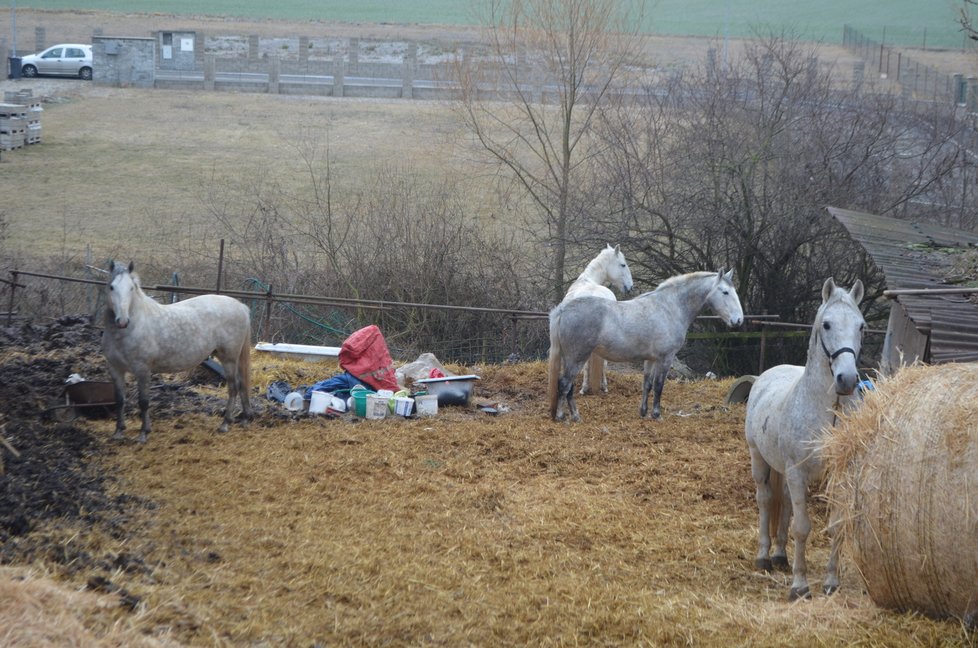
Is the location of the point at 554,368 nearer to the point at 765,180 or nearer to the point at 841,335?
the point at 841,335

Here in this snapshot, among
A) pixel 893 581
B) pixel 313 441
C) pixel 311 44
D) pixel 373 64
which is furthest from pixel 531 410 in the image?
pixel 311 44

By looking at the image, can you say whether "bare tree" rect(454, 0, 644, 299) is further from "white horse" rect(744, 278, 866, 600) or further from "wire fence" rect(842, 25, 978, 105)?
"white horse" rect(744, 278, 866, 600)

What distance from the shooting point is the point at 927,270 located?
8.59 metres

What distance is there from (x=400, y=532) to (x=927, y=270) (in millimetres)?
5381

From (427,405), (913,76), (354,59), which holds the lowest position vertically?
(427,405)

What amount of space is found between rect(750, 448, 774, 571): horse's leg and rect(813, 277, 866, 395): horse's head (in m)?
1.09

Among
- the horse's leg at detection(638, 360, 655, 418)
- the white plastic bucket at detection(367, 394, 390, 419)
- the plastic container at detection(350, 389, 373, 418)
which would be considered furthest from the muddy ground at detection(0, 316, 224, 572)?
the horse's leg at detection(638, 360, 655, 418)

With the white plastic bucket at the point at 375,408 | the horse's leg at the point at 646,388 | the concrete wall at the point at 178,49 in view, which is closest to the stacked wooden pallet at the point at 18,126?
the concrete wall at the point at 178,49

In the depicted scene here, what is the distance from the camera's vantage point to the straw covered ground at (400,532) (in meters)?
5.02

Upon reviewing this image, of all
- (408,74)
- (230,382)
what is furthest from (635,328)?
(408,74)

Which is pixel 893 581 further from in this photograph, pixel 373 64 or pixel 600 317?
pixel 373 64

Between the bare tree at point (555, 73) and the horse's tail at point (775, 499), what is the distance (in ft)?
34.3

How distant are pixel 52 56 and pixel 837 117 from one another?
107 ft

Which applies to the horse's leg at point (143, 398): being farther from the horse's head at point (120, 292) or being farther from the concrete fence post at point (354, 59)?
the concrete fence post at point (354, 59)
